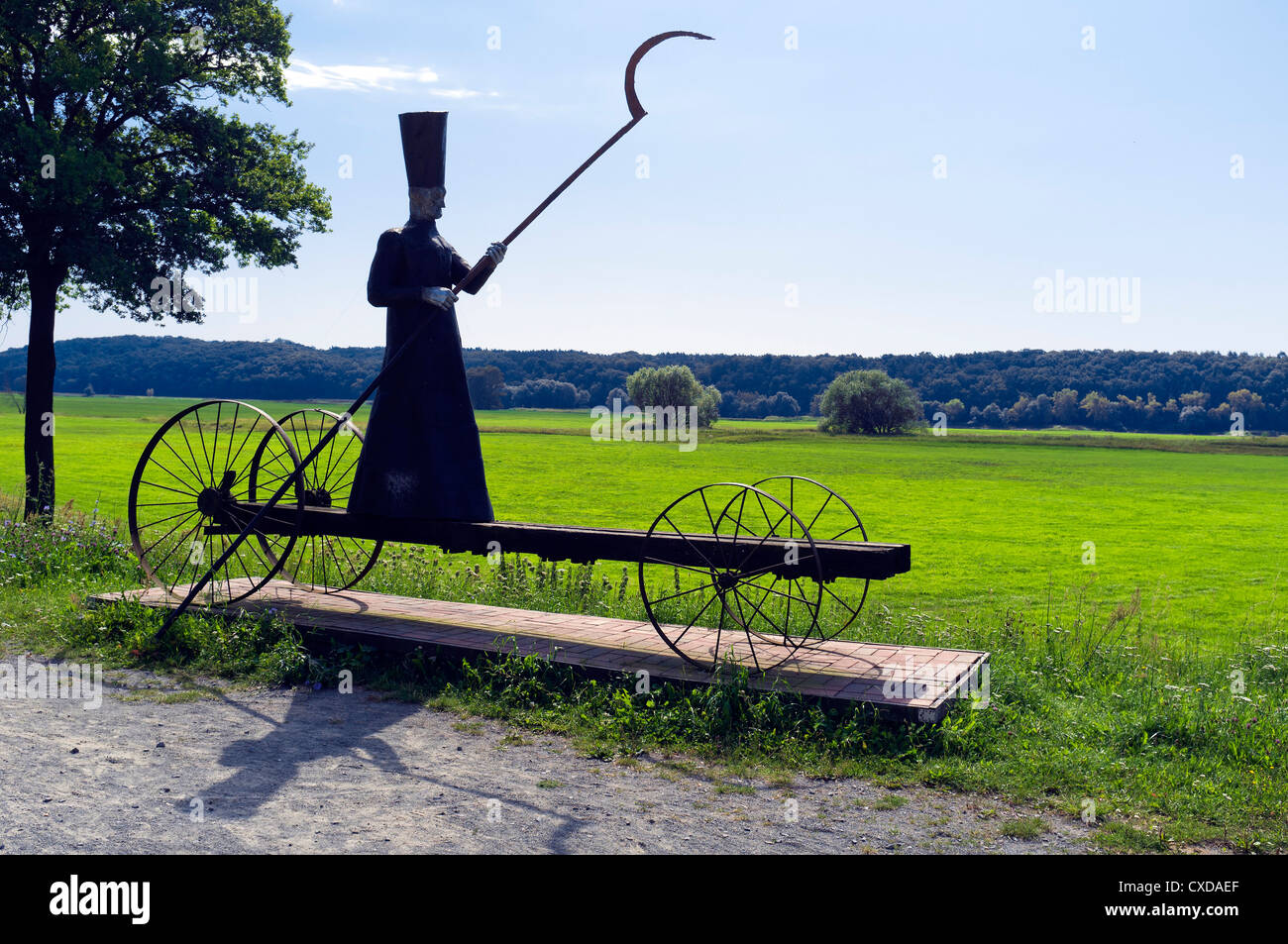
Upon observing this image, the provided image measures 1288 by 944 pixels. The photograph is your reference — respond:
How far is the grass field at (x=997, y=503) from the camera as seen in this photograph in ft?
55.8

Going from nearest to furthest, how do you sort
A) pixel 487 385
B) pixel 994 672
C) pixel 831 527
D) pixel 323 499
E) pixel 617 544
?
pixel 994 672, pixel 617 544, pixel 323 499, pixel 831 527, pixel 487 385

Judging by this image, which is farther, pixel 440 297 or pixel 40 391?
pixel 40 391

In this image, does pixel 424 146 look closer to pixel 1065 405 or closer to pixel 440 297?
pixel 440 297

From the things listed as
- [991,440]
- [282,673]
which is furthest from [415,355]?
[991,440]

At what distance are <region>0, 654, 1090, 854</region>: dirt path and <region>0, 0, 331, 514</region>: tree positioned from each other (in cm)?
916

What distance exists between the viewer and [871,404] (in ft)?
328

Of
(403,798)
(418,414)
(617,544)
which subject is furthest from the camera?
(418,414)

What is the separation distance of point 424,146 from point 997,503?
31.1 metres

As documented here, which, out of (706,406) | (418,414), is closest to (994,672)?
(418,414)

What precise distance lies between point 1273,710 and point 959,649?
6.55 ft

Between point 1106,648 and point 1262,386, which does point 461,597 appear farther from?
point 1262,386

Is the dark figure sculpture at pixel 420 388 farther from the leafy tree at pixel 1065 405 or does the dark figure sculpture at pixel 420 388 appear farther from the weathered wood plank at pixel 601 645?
the leafy tree at pixel 1065 405

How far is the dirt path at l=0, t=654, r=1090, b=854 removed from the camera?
462 centimetres

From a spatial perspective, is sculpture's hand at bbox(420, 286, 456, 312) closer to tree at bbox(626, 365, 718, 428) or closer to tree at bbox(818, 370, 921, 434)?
tree at bbox(818, 370, 921, 434)
